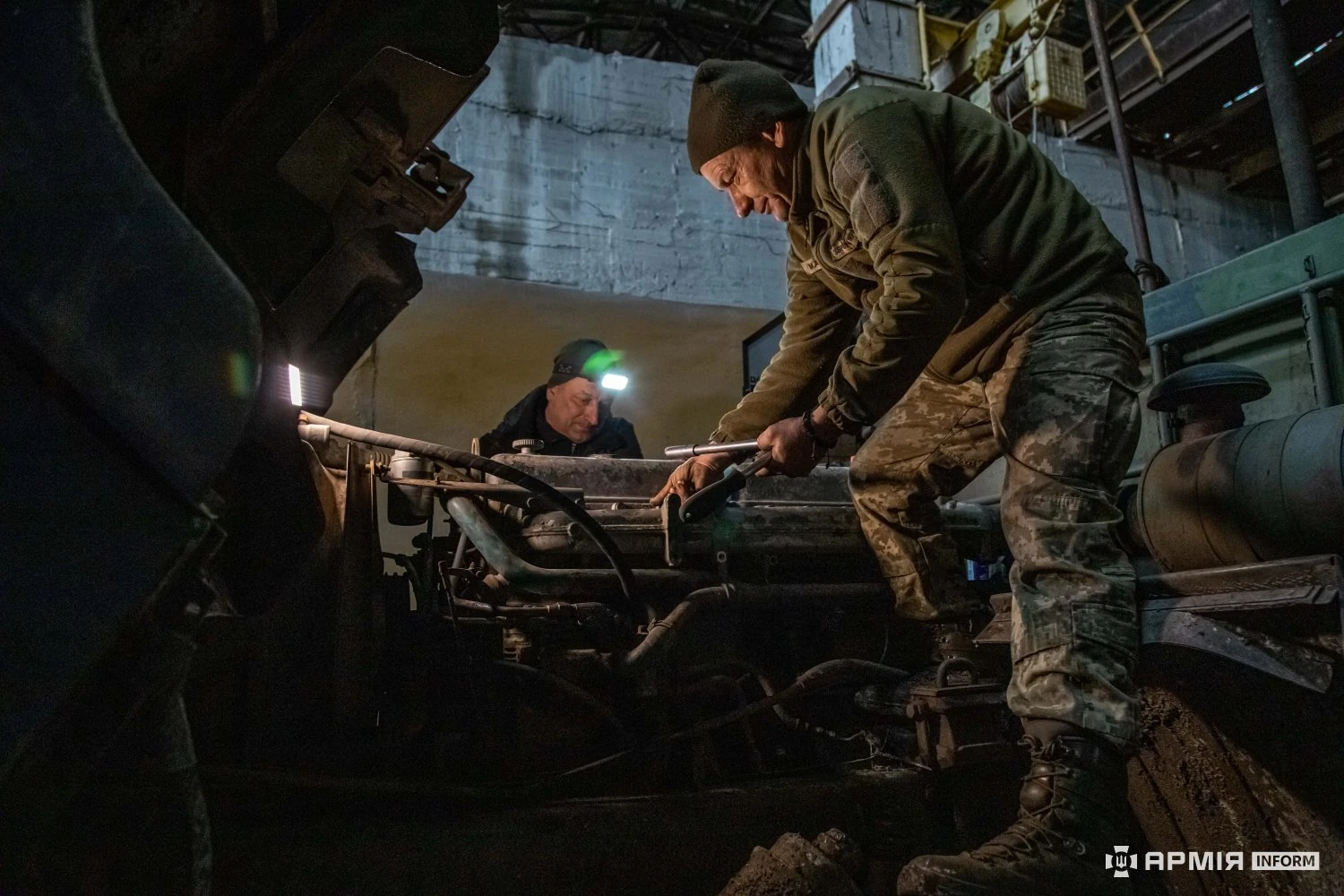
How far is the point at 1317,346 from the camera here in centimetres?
260

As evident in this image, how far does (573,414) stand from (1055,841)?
11.0 feet

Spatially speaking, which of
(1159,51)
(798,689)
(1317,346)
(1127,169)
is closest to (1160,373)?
(1317,346)

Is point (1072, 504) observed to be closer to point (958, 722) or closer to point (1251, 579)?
point (1251, 579)

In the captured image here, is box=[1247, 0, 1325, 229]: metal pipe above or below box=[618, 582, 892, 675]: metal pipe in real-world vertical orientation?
above

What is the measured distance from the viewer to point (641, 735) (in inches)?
100

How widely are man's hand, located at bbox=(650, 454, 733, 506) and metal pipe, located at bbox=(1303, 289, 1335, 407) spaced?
184 cm

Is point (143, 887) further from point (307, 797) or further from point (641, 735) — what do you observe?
point (641, 735)

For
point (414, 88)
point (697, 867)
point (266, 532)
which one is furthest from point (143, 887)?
point (414, 88)

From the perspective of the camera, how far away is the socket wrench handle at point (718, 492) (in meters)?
2.33

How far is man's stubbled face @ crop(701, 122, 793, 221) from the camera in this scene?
7.74ft

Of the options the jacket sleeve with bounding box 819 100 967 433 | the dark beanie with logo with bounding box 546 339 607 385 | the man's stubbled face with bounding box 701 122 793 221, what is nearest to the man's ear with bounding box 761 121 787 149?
the man's stubbled face with bounding box 701 122 793 221

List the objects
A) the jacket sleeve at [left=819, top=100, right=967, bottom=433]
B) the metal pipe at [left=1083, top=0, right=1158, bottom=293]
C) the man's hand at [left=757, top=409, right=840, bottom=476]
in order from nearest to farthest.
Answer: the jacket sleeve at [left=819, top=100, right=967, bottom=433], the man's hand at [left=757, top=409, right=840, bottom=476], the metal pipe at [left=1083, top=0, right=1158, bottom=293]

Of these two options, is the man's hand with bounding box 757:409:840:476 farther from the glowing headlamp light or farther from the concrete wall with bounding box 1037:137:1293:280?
the concrete wall with bounding box 1037:137:1293:280

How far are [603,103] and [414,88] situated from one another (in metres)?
4.98
